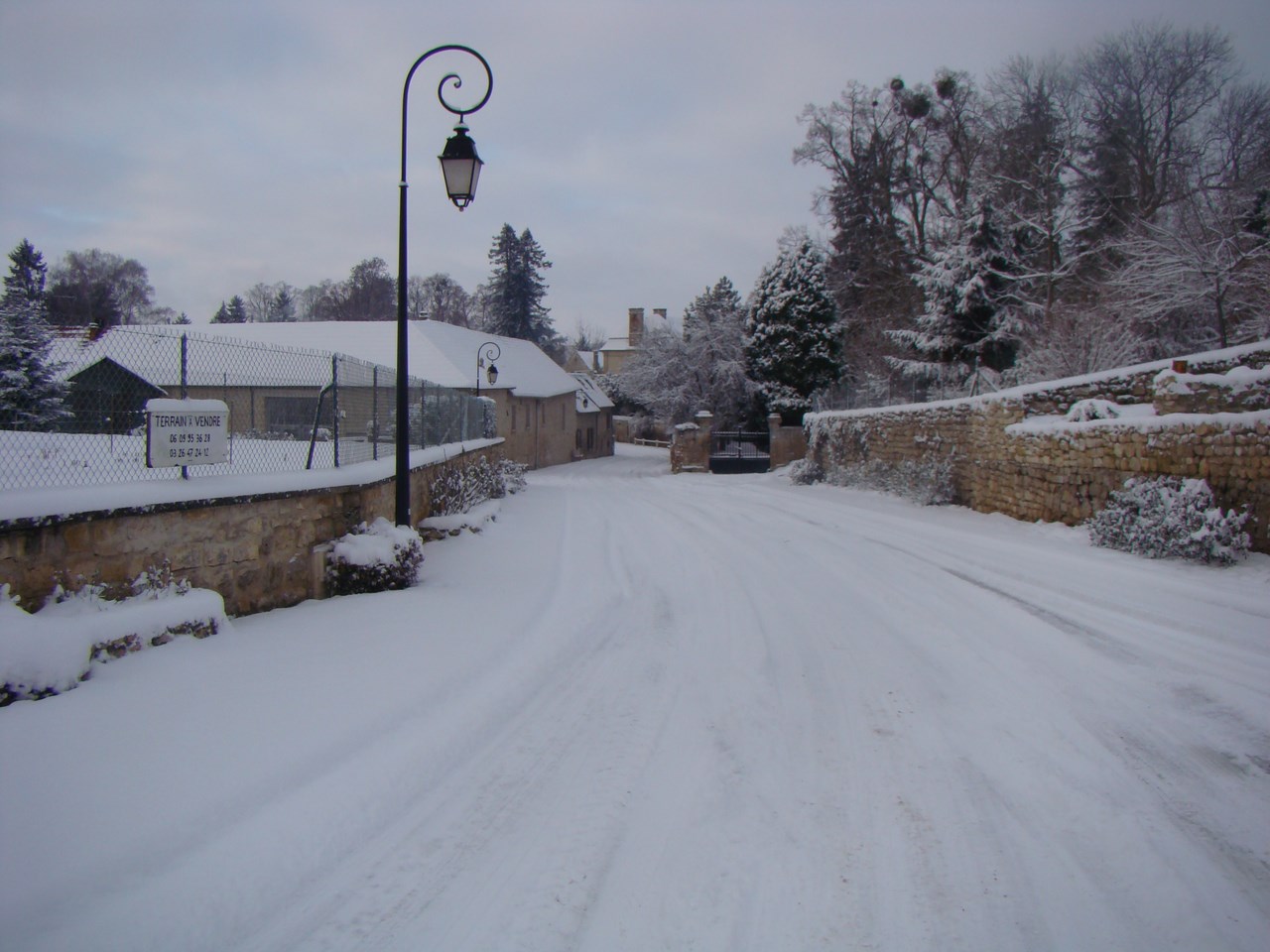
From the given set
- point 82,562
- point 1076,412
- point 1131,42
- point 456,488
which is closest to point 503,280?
point 1131,42

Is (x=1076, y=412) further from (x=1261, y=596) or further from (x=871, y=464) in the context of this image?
(x=871, y=464)

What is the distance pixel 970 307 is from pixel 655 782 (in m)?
22.9

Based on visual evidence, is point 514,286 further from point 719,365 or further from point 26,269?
point 26,269

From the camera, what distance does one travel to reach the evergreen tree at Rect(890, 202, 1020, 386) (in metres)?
22.8

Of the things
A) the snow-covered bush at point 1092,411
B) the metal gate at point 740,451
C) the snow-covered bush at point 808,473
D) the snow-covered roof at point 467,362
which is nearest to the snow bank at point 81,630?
the snow-covered bush at point 1092,411

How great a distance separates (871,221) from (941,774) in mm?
33450

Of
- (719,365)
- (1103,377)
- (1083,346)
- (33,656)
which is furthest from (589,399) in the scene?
(33,656)

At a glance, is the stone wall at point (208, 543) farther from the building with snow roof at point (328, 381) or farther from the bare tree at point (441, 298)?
the bare tree at point (441, 298)

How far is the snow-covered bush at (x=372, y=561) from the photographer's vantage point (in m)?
→ 6.76

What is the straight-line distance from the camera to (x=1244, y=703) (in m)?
4.50

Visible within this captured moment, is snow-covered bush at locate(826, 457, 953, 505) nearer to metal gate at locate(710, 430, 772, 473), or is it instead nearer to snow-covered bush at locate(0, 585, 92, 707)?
metal gate at locate(710, 430, 772, 473)

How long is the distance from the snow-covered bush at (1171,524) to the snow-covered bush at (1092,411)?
4.69 feet

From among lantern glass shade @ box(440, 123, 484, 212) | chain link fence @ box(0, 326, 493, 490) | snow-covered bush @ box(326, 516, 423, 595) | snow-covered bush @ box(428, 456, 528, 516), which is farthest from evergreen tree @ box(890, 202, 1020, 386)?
snow-covered bush @ box(326, 516, 423, 595)

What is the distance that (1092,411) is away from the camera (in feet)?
33.3
